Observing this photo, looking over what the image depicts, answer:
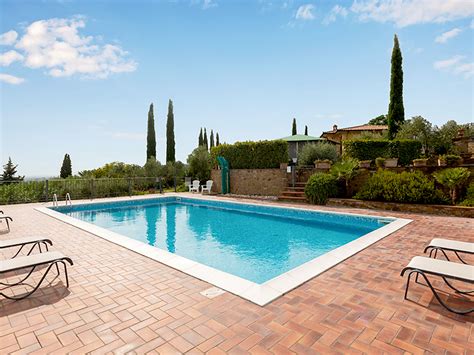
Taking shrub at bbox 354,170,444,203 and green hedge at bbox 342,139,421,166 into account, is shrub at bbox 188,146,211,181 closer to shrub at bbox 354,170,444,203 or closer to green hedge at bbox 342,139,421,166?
green hedge at bbox 342,139,421,166

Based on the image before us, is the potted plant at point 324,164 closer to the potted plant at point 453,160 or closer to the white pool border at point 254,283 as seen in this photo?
the potted plant at point 453,160

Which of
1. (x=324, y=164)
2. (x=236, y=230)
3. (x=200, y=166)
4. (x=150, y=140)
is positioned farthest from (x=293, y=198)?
(x=150, y=140)

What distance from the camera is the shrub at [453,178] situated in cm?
920

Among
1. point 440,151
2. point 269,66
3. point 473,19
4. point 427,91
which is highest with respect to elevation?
point 269,66

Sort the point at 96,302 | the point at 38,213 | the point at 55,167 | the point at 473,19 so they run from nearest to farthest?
the point at 96,302
the point at 473,19
the point at 38,213
the point at 55,167

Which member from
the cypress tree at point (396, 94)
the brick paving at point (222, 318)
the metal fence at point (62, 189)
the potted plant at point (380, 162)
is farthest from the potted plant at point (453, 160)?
the metal fence at point (62, 189)

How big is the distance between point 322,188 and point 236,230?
191 inches

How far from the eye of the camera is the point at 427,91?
42.1 feet

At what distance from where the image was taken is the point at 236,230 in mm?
8969

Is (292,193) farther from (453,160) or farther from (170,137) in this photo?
(170,137)

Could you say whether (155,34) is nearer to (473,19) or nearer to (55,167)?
(473,19)

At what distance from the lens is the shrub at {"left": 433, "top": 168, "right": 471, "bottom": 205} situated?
9.20 metres

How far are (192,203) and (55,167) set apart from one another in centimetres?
2347

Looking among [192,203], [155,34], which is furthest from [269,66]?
[192,203]
